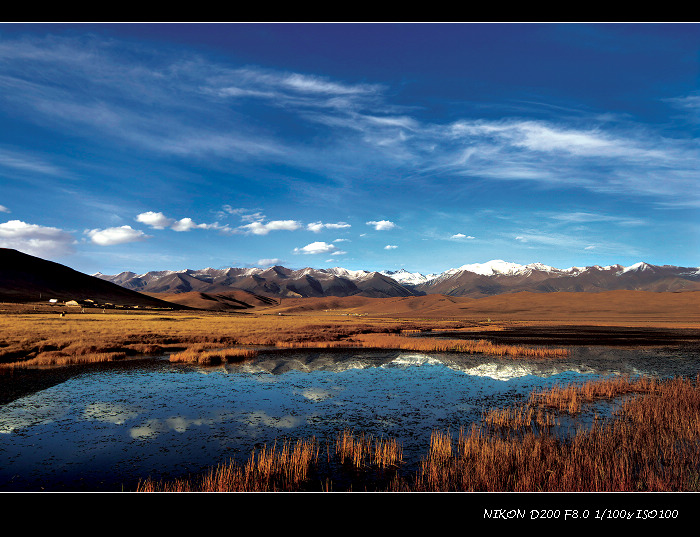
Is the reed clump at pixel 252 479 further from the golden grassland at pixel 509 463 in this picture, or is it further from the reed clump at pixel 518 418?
the reed clump at pixel 518 418

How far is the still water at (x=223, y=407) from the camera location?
1373 centimetres

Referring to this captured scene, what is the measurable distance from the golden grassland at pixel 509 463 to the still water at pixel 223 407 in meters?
1.07

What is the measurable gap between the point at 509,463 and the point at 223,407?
14.7 meters

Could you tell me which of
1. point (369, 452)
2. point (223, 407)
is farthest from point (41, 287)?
point (369, 452)

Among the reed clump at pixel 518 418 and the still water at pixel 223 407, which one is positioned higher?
the reed clump at pixel 518 418

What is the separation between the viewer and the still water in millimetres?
13734

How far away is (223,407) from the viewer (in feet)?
69.7

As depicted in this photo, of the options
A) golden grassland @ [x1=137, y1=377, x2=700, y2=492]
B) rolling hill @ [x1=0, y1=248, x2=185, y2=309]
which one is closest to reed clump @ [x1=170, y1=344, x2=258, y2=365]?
golden grassland @ [x1=137, y1=377, x2=700, y2=492]

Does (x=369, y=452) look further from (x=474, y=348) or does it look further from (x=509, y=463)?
(x=474, y=348)

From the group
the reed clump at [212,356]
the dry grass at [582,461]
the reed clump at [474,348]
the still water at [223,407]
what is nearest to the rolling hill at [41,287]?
the reed clump at [212,356]

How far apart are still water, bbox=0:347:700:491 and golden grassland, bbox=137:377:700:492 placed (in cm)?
107
